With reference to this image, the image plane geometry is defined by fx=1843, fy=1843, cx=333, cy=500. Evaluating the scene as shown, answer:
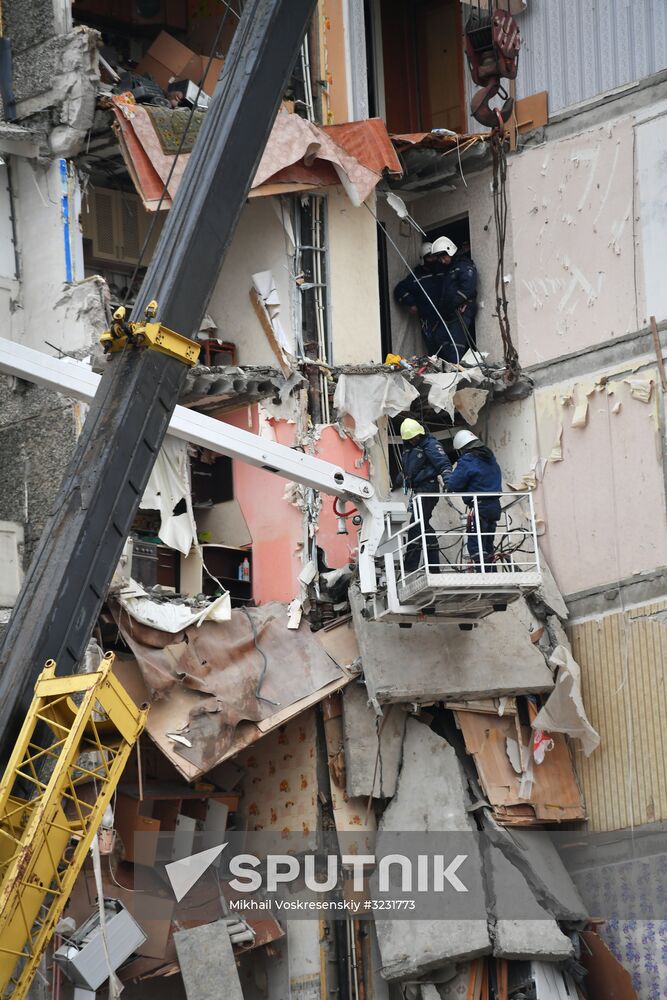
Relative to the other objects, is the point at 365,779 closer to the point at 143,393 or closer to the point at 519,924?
the point at 519,924

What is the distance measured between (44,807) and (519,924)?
26.4 feet

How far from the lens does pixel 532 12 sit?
24.5 meters

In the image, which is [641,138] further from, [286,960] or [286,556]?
[286,960]

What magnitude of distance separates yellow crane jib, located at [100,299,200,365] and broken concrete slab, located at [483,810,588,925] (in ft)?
26.0

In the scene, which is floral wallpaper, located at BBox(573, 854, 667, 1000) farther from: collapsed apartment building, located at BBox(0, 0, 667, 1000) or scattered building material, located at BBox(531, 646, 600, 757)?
scattered building material, located at BBox(531, 646, 600, 757)

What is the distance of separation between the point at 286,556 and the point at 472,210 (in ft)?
18.6

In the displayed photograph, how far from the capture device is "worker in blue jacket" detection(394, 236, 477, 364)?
24938 millimetres

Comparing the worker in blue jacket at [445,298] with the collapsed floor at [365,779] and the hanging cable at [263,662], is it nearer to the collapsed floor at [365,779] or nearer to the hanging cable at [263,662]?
the collapsed floor at [365,779]

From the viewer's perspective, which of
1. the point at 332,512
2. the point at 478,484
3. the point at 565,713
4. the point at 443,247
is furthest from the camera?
the point at 443,247

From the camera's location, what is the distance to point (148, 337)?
53.3ft

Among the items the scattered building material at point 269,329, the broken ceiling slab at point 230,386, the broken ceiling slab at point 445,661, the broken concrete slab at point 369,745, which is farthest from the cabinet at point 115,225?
the broken concrete slab at point 369,745

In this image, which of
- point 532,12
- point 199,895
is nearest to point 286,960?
point 199,895

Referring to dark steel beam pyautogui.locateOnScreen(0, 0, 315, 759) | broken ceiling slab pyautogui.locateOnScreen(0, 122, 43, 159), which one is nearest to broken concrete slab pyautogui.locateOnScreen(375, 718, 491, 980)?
dark steel beam pyautogui.locateOnScreen(0, 0, 315, 759)

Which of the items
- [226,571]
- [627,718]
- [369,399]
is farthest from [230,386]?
[627,718]
